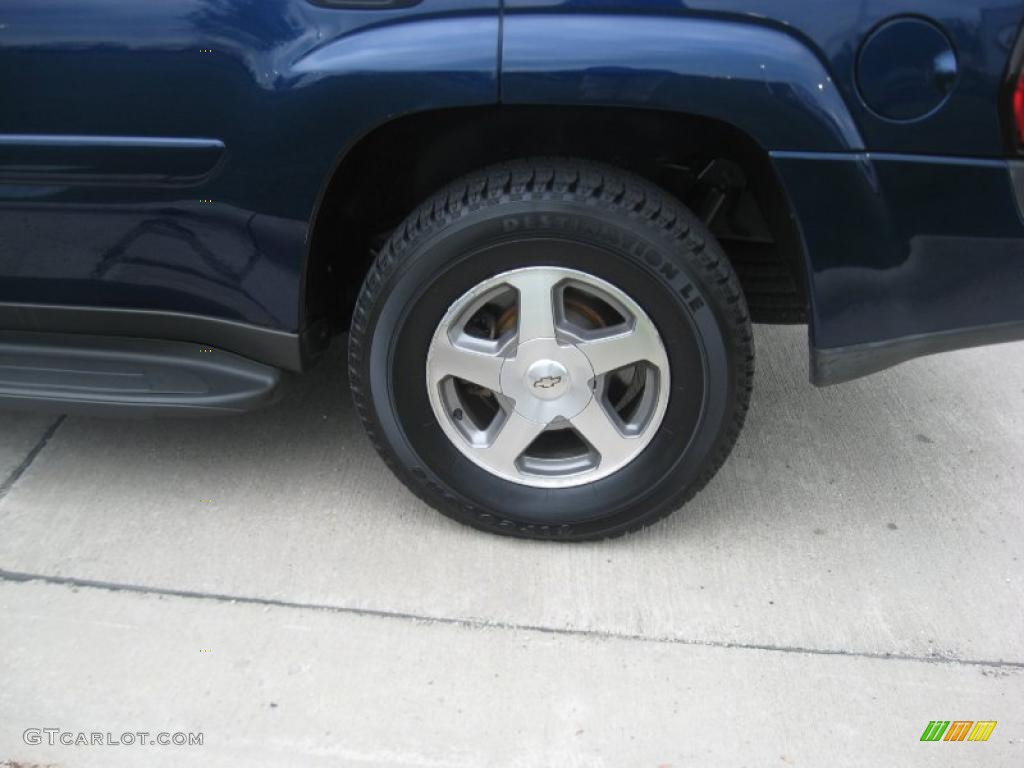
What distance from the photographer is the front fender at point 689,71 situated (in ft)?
6.78

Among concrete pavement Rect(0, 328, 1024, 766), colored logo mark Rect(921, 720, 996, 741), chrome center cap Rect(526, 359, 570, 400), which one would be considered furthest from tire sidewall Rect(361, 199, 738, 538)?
colored logo mark Rect(921, 720, 996, 741)

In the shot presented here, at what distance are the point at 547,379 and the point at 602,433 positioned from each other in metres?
0.20

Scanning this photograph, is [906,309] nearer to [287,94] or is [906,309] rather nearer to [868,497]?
[868,497]

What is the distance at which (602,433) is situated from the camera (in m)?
2.53

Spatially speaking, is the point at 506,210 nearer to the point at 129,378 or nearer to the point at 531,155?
the point at 531,155

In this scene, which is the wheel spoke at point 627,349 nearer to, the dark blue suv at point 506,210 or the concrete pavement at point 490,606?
the dark blue suv at point 506,210

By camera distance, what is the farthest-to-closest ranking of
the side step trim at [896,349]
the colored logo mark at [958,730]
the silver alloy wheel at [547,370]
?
the silver alloy wheel at [547,370] < the side step trim at [896,349] < the colored logo mark at [958,730]

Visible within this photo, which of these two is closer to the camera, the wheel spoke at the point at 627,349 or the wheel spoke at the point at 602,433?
the wheel spoke at the point at 627,349

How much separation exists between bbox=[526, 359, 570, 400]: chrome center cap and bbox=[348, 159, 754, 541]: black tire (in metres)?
0.25

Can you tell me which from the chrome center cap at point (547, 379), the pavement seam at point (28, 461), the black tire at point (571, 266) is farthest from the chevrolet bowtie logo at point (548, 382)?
the pavement seam at point (28, 461)

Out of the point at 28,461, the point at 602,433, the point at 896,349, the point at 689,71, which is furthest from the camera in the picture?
the point at 28,461

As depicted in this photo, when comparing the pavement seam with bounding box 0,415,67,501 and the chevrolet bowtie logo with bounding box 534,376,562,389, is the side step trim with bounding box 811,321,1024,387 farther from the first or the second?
the pavement seam with bounding box 0,415,67,501

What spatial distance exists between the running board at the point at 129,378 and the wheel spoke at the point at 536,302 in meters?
0.63

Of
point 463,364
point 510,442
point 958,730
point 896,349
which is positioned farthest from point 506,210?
point 958,730
